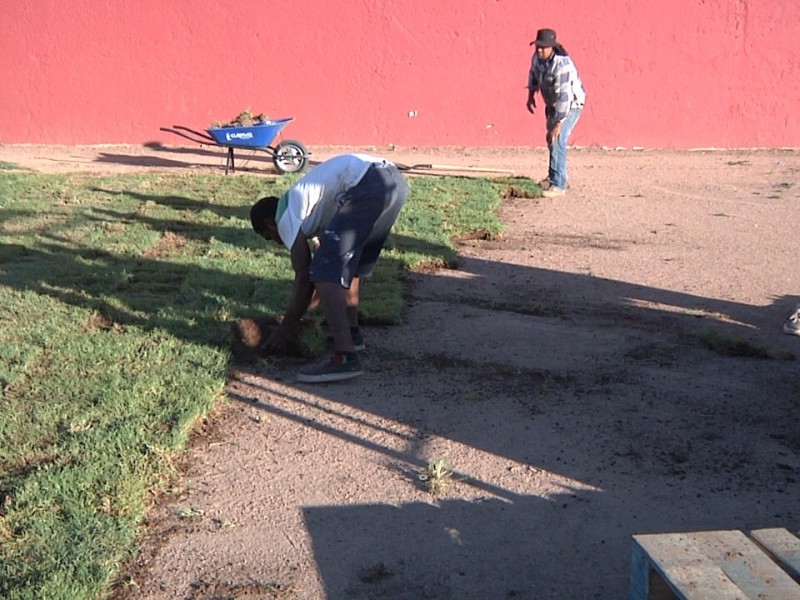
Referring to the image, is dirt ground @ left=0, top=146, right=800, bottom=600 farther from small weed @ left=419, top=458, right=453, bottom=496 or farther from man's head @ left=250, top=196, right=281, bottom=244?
man's head @ left=250, top=196, right=281, bottom=244

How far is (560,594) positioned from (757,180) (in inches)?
436

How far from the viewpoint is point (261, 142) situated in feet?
43.0

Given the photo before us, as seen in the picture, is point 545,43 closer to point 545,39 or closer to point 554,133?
point 545,39

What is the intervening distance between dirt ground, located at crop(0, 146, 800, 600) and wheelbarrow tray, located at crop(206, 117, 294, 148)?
16.9 feet

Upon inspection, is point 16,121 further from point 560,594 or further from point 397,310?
point 560,594

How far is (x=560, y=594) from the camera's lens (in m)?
3.78

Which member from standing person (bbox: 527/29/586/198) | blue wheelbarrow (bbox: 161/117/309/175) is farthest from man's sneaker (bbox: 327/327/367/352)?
blue wheelbarrow (bbox: 161/117/309/175)

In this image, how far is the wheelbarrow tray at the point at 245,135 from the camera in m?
12.9

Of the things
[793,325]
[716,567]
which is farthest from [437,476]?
[793,325]

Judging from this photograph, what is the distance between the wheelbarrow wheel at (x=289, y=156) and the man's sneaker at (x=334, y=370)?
25.5 feet

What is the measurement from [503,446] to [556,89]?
7516mm

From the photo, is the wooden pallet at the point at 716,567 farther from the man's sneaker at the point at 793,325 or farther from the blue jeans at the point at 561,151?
the blue jeans at the point at 561,151

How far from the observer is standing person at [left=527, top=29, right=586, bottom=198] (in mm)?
11734

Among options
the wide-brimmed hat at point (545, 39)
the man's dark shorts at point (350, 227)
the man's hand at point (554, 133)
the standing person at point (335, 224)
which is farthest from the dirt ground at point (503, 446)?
the wide-brimmed hat at point (545, 39)
